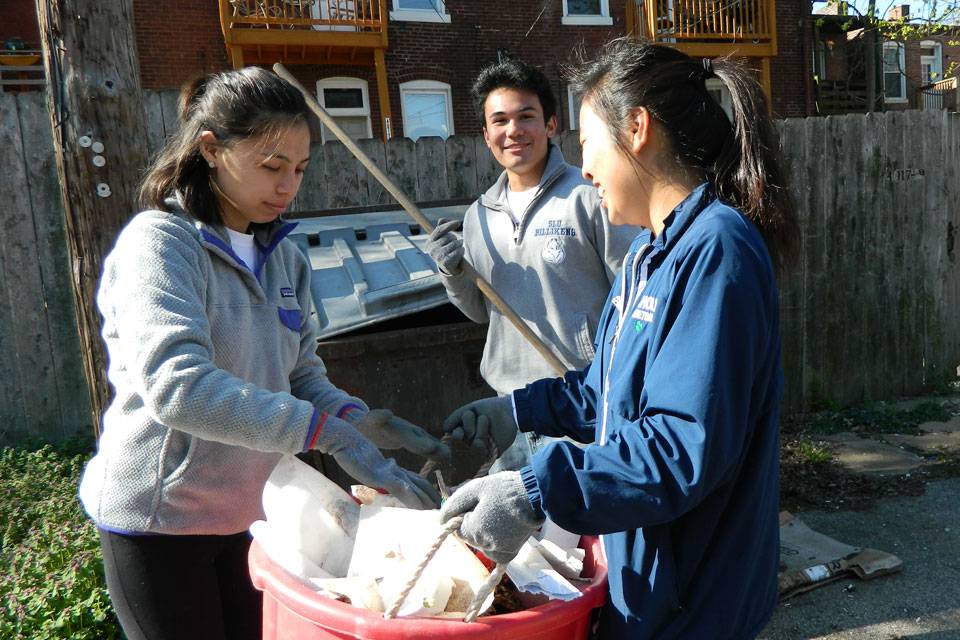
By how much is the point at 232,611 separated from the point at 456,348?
1.66m

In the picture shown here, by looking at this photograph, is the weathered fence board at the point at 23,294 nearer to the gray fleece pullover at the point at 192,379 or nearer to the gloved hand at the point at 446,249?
the gloved hand at the point at 446,249

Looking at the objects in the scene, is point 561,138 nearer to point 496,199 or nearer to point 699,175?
point 496,199

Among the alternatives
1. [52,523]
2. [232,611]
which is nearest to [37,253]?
[52,523]

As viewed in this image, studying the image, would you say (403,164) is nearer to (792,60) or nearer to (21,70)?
(21,70)

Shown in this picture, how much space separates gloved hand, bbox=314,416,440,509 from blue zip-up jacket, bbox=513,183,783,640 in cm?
44

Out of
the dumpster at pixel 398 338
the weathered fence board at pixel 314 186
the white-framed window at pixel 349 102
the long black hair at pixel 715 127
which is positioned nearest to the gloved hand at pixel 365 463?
the long black hair at pixel 715 127

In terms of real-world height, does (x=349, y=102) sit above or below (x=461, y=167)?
above

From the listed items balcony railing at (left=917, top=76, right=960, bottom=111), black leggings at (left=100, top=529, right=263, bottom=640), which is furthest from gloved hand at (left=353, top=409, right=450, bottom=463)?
balcony railing at (left=917, top=76, right=960, bottom=111)

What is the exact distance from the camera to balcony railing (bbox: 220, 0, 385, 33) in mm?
12148

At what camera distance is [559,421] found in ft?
6.16

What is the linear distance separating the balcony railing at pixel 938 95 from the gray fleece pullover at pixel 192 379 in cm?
2128

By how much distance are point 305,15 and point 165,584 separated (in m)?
12.9

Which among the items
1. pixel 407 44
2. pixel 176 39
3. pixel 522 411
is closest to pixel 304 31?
pixel 176 39

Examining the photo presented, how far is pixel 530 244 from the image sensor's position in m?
3.00
